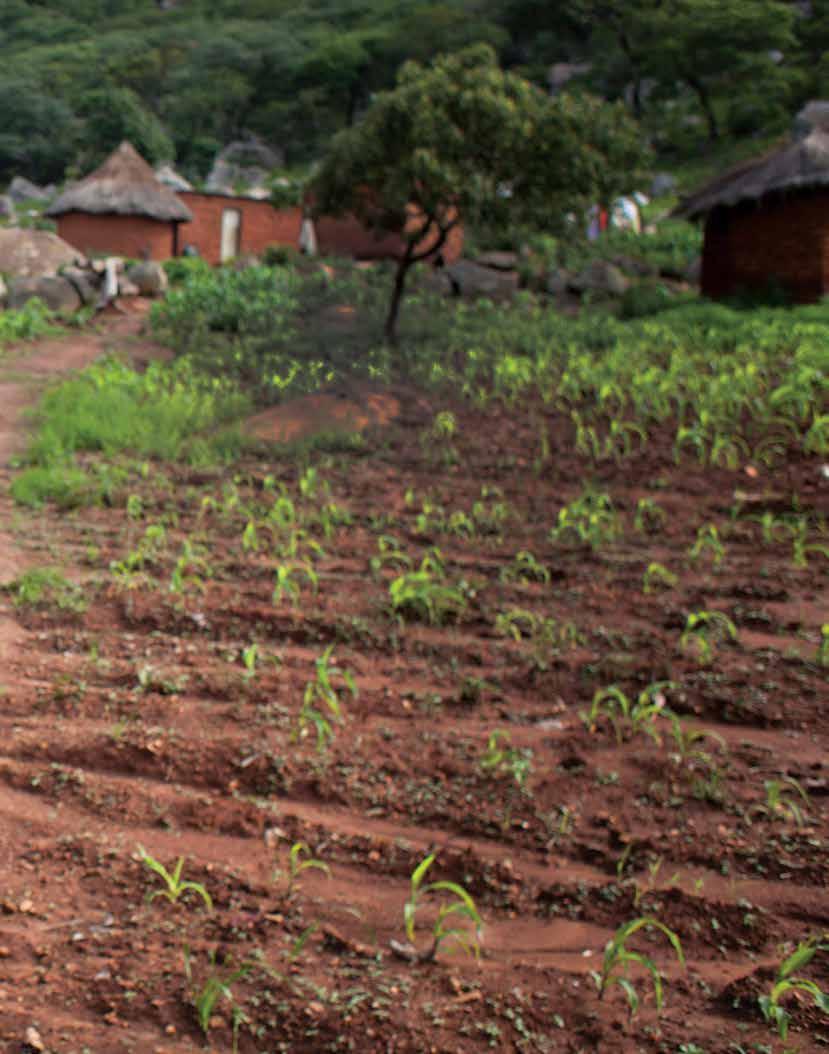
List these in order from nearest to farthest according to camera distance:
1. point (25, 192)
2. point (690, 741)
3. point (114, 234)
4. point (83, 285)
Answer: point (690, 741), point (83, 285), point (114, 234), point (25, 192)

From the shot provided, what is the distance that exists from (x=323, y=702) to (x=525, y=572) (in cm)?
→ 156

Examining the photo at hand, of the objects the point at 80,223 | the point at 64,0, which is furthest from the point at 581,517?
the point at 64,0

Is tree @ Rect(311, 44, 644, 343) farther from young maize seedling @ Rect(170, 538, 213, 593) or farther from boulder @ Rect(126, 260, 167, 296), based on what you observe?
young maize seedling @ Rect(170, 538, 213, 593)

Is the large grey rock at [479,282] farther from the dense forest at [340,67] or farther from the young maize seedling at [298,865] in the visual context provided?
the dense forest at [340,67]

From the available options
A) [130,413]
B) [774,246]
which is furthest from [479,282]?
[130,413]

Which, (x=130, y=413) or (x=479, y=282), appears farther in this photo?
(x=479, y=282)

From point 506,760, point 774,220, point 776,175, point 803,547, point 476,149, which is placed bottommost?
point 506,760

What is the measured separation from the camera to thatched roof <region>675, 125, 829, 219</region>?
1450 cm

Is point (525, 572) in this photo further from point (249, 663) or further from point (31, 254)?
point (31, 254)

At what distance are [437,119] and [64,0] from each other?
80.3 m

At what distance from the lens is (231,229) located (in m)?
25.8

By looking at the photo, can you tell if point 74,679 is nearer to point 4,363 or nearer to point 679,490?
point 679,490

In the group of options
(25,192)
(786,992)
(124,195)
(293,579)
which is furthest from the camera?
(25,192)

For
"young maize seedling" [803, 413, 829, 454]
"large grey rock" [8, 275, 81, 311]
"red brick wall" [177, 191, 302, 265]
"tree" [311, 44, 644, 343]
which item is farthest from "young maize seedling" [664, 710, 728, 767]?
"red brick wall" [177, 191, 302, 265]
